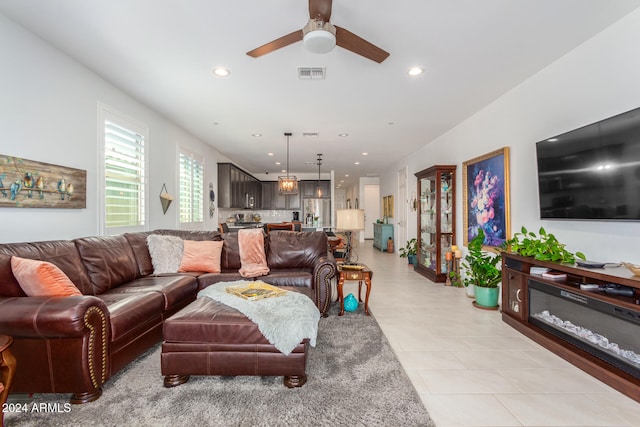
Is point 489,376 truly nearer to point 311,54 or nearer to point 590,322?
point 590,322

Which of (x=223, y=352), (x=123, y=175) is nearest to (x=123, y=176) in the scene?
(x=123, y=175)

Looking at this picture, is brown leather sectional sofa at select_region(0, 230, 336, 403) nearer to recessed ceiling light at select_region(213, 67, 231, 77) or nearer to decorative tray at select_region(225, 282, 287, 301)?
decorative tray at select_region(225, 282, 287, 301)

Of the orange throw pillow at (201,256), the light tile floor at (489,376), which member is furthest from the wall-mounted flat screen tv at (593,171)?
the orange throw pillow at (201,256)

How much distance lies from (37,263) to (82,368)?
0.77 metres

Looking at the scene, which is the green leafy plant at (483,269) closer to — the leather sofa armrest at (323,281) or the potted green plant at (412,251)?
the leather sofa armrest at (323,281)

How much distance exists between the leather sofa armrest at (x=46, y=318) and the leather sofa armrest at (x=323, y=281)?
203 centimetres

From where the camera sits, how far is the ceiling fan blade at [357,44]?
1996 mm

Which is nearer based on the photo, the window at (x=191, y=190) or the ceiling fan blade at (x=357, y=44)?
the ceiling fan blade at (x=357, y=44)

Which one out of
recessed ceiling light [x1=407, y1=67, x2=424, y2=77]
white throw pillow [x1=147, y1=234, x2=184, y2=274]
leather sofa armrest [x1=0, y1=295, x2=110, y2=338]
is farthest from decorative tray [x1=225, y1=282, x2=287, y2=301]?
recessed ceiling light [x1=407, y1=67, x2=424, y2=77]

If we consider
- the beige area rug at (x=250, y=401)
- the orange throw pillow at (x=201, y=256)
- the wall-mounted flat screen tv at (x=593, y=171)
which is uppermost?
the wall-mounted flat screen tv at (x=593, y=171)

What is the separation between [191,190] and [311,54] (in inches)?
146

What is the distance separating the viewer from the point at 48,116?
2.67 meters

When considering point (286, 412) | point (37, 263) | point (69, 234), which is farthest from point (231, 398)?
point (69, 234)

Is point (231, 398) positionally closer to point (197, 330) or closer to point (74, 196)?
point (197, 330)
